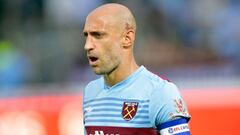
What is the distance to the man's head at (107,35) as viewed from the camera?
437cm

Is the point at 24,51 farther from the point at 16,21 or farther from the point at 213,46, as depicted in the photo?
the point at 213,46

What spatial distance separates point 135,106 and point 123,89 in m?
0.18

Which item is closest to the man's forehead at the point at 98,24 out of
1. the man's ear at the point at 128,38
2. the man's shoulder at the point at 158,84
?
the man's ear at the point at 128,38

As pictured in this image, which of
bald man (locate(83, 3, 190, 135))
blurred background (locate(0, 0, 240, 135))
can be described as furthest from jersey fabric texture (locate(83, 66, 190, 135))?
blurred background (locate(0, 0, 240, 135))

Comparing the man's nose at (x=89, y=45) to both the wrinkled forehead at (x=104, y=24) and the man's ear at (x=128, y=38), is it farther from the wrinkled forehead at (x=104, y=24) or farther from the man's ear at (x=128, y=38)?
the man's ear at (x=128, y=38)

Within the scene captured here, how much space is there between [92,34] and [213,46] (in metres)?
5.89

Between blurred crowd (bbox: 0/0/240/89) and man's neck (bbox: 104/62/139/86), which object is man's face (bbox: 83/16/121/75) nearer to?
man's neck (bbox: 104/62/139/86)

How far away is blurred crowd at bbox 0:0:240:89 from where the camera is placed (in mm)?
10047

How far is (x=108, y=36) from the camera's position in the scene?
14.4 ft

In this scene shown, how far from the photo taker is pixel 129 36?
14.4ft

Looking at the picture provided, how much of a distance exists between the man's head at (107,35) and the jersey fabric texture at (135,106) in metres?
0.18

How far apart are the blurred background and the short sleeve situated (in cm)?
436

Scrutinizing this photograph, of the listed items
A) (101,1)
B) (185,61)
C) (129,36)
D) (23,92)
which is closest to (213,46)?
(185,61)

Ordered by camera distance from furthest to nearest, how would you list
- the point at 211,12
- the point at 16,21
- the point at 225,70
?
the point at 16,21 < the point at 211,12 < the point at 225,70
